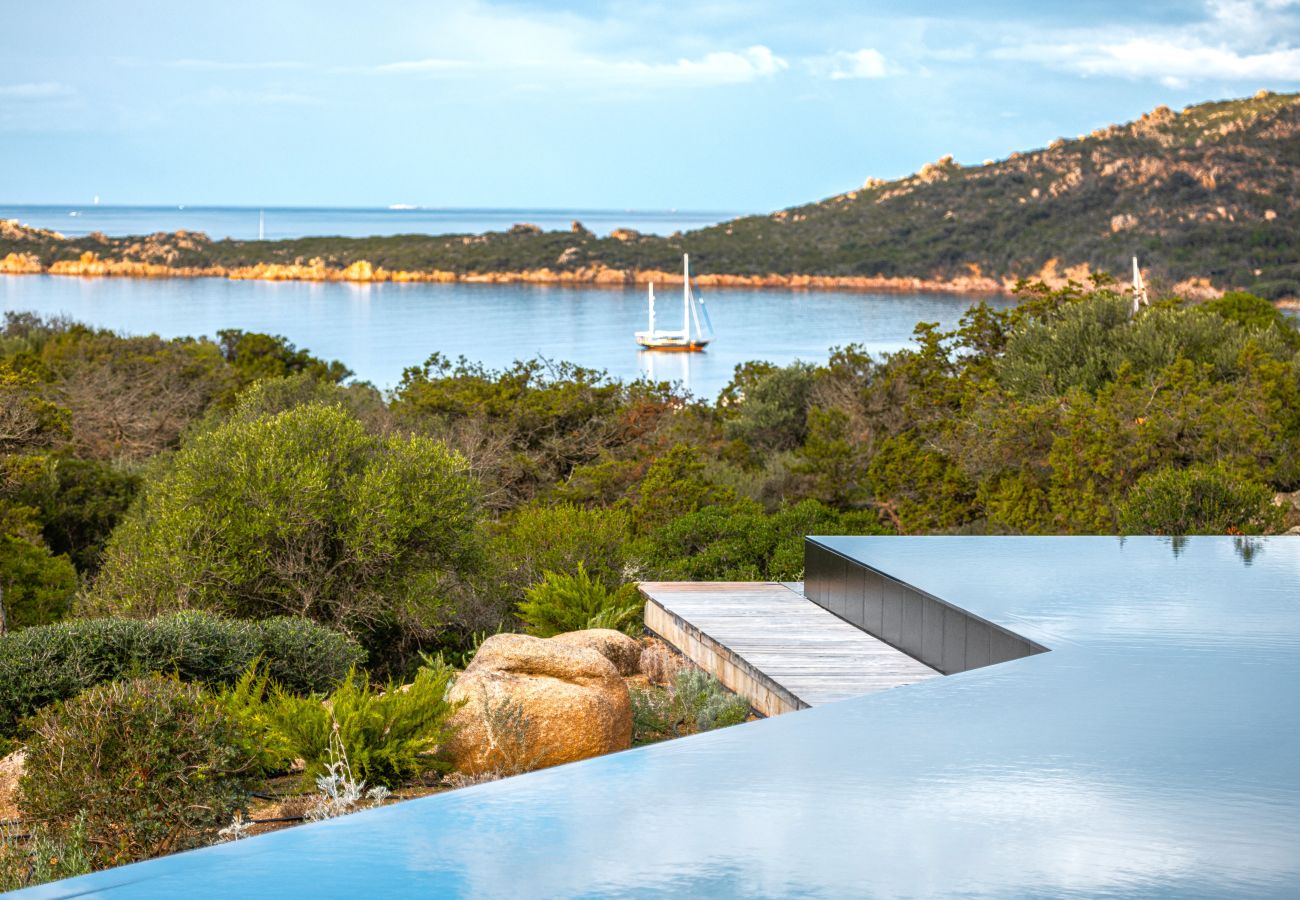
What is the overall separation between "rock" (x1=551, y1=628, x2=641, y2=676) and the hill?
99.5ft

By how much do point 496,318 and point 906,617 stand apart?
53.6 metres

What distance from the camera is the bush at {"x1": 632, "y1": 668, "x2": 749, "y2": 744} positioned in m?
5.79

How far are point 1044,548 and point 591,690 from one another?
9.42 feet

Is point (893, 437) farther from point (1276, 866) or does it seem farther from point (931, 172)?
point (931, 172)

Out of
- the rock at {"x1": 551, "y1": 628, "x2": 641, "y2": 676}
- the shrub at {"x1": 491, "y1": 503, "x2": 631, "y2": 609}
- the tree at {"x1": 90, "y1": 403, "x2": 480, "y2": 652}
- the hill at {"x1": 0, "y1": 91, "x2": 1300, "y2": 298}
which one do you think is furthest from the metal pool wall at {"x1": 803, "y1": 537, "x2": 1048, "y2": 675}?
the hill at {"x1": 0, "y1": 91, "x2": 1300, "y2": 298}

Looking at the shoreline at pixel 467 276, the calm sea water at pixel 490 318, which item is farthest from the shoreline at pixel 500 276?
the calm sea water at pixel 490 318

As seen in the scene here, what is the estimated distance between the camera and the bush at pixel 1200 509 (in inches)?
344

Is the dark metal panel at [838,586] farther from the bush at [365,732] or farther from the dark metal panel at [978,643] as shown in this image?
the bush at [365,732]

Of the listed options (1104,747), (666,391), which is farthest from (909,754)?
(666,391)

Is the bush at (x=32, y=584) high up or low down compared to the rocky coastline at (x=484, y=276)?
down

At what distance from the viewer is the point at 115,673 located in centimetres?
582

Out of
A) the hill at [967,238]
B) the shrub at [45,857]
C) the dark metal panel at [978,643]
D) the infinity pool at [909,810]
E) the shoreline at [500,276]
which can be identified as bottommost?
the shrub at [45,857]

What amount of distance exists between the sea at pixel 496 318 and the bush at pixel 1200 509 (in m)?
30.2

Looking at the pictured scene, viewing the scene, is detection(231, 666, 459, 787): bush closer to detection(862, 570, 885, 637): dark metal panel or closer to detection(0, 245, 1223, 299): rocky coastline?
detection(862, 570, 885, 637): dark metal panel
